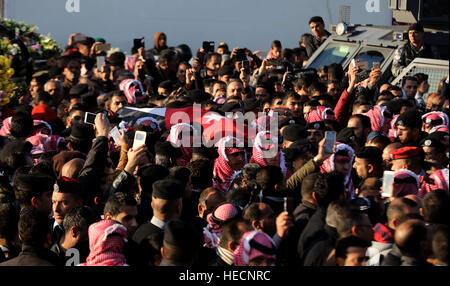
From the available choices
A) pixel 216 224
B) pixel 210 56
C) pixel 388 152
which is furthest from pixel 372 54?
pixel 216 224

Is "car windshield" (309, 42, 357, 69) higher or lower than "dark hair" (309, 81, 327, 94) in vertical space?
higher

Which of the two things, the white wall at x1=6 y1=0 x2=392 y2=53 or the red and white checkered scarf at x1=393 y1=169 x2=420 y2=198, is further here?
the white wall at x1=6 y1=0 x2=392 y2=53

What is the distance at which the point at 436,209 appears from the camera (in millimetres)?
4754

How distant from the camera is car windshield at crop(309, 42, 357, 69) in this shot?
1164cm

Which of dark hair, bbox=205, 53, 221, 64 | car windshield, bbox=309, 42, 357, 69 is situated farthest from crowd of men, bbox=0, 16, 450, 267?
dark hair, bbox=205, 53, 221, 64

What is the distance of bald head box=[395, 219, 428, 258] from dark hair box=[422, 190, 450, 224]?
1.62ft

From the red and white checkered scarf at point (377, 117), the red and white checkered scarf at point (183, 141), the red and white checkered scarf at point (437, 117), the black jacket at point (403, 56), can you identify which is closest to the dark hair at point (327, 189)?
the red and white checkered scarf at point (183, 141)

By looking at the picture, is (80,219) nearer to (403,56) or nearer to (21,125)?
(21,125)

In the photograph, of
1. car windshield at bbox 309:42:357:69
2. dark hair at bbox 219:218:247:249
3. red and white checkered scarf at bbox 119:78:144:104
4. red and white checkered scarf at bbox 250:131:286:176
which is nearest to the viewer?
dark hair at bbox 219:218:247:249

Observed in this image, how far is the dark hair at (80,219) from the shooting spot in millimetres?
5027

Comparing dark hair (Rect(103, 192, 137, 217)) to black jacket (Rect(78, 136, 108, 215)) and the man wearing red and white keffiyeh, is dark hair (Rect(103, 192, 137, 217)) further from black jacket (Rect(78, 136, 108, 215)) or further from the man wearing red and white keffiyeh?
the man wearing red and white keffiyeh

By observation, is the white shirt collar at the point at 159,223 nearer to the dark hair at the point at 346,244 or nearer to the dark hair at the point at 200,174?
the dark hair at the point at 200,174

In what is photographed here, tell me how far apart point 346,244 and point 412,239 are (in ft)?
1.31

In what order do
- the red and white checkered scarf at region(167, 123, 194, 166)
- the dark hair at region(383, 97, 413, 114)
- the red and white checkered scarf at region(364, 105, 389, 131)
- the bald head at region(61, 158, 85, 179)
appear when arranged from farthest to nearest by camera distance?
the dark hair at region(383, 97, 413, 114) < the red and white checkered scarf at region(364, 105, 389, 131) < the red and white checkered scarf at region(167, 123, 194, 166) < the bald head at region(61, 158, 85, 179)
